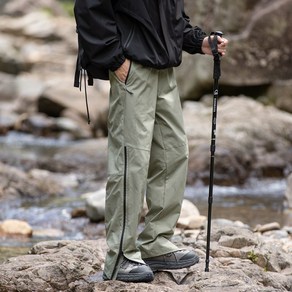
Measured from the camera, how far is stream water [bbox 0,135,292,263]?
7.89 metres

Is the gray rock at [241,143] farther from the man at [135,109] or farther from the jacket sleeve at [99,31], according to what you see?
the jacket sleeve at [99,31]

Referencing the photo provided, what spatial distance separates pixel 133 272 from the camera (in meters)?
4.29

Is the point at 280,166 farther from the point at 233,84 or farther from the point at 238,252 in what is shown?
the point at 238,252

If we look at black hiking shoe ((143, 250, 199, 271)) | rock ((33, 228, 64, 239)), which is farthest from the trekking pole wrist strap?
rock ((33, 228, 64, 239))

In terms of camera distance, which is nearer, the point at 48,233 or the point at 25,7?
the point at 48,233

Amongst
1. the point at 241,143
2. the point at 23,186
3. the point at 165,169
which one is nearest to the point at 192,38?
the point at 165,169

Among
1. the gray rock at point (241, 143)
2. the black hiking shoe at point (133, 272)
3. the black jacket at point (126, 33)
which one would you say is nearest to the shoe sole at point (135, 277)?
the black hiking shoe at point (133, 272)

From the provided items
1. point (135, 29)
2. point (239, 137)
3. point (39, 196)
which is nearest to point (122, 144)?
point (135, 29)

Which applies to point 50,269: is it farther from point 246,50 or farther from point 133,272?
point 246,50

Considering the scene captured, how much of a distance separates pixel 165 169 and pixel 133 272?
0.61 m

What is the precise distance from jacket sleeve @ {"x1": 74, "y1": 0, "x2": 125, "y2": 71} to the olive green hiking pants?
15cm

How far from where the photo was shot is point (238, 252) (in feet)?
16.9

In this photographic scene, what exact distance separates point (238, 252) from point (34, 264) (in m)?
1.36

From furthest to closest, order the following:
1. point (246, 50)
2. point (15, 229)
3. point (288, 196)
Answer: point (246, 50) → point (288, 196) → point (15, 229)
